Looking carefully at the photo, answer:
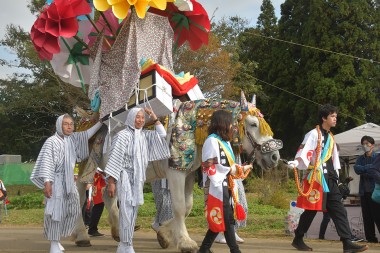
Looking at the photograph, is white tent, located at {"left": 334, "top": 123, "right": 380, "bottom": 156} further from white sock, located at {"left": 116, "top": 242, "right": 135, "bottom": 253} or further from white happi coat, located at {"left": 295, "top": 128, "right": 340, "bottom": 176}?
white sock, located at {"left": 116, "top": 242, "right": 135, "bottom": 253}

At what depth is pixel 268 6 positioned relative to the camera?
133 ft

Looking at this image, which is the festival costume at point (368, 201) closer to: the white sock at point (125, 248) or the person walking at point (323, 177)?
the person walking at point (323, 177)

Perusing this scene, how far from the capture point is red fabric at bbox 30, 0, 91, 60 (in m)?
8.70

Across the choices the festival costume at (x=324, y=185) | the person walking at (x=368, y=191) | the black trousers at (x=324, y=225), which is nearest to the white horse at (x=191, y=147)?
the festival costume at (x=324, y=185)

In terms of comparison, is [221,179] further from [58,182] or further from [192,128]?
[58,182]

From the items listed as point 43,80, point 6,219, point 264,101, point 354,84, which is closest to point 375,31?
point 354,84

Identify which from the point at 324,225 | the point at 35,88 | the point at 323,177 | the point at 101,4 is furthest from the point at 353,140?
the point at 35,88

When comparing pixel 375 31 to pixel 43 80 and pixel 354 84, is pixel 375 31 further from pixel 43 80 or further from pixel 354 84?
pixel 43 80

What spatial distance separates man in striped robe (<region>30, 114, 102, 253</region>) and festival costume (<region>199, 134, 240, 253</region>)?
2.01 m

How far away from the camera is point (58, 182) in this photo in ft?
26.0

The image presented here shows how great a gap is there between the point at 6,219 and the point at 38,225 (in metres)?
2.47

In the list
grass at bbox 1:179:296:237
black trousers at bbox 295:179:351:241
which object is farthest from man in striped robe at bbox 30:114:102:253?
grass at bbox 1:179:296:237

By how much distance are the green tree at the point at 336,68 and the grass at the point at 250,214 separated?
28.6 feet

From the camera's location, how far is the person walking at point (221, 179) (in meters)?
6.89
